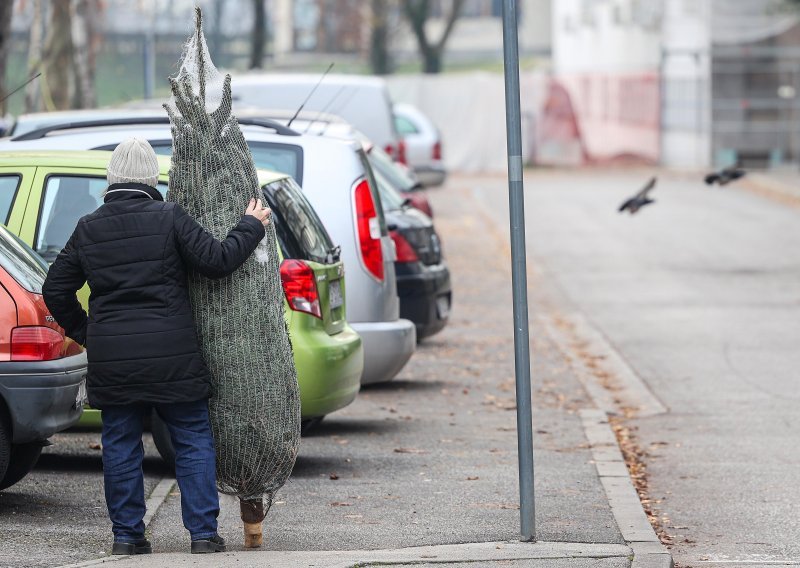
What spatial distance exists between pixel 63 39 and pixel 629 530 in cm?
2200

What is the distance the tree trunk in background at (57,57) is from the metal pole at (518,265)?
825 inches

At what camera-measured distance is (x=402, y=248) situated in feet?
38.5

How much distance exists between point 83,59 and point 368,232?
20971 mm

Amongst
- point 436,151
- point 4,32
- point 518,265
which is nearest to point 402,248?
point 518,265

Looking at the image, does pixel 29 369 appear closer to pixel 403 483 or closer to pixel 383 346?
pixel 403 483

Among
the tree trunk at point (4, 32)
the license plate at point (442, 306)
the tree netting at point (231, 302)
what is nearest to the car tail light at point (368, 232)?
the license plate at point (442, 306)

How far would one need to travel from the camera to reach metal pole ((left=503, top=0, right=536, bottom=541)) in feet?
20.4

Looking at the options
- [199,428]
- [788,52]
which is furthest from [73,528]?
[788,52]

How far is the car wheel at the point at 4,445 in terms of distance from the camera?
266 inches

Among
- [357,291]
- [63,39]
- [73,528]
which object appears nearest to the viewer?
[73,528]

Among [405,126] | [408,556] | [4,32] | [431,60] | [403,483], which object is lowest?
[431,60]

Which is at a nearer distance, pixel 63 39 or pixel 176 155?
pixel 176 155

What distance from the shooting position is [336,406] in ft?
27.0

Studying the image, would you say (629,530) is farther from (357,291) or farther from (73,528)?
(357,291)
